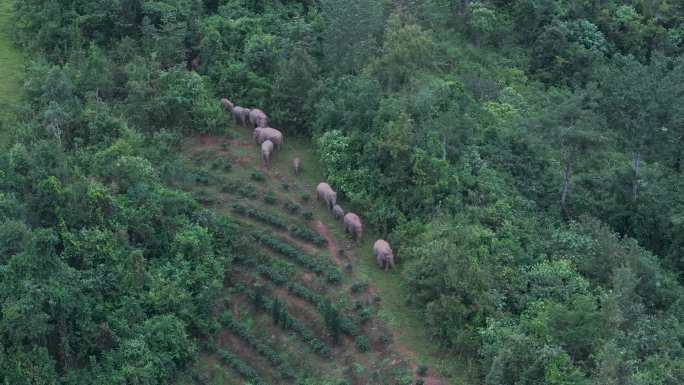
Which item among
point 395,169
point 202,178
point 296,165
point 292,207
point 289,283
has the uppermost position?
point 395,169

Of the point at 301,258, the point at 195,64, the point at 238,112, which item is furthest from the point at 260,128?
the point at 301,258

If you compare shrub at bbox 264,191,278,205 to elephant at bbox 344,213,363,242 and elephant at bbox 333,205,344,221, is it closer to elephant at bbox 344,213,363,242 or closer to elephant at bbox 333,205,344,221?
elephant at bbox 333,205,344,221

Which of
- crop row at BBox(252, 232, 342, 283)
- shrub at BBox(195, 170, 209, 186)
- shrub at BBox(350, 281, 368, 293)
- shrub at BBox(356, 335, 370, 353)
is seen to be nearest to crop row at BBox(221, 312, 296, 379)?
shrub at BBox(356, 335, 370, 353)

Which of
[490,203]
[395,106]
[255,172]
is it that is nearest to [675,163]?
[490,203]

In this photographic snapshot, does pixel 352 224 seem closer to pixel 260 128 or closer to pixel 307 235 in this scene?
pixel 307 235

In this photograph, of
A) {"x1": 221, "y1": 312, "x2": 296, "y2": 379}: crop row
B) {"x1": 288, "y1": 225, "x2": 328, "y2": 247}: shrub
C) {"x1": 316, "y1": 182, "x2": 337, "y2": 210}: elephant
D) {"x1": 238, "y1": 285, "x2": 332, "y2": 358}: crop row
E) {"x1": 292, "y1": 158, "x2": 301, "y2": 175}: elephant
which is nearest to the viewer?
{"x1": 221, "y1": 312, "x2": 296, "y2": 379}: crop row

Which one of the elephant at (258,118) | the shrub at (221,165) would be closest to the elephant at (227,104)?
the elephant at (258,118)

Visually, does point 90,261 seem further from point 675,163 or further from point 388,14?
point 675,163
